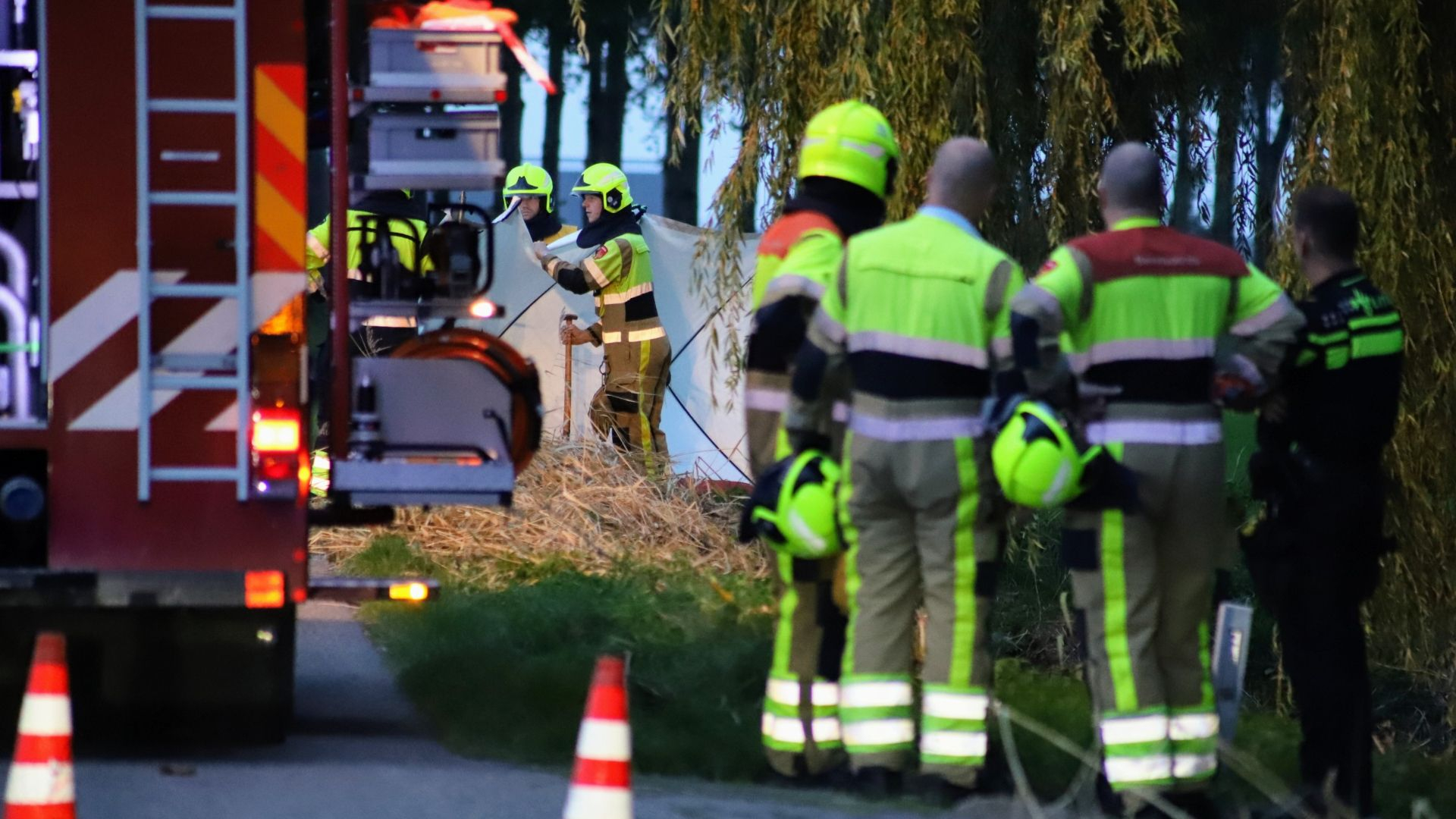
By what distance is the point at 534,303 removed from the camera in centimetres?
1329

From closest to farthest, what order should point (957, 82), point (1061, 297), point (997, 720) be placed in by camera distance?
point (1061, 297), point (997, 720), point (957, 82)

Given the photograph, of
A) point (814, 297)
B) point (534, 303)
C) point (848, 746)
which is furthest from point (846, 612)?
point (534, 303)

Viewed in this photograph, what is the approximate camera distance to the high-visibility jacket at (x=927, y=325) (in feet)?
18.7

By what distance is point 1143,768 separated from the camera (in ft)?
18.2

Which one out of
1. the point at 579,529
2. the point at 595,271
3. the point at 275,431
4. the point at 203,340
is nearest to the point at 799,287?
the point at 275,431

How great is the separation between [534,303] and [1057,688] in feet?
20.4

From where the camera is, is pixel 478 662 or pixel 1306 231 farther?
pixel 478 662

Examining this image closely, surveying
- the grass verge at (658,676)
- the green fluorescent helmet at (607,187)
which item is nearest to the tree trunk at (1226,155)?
the grass verge at (658,676)

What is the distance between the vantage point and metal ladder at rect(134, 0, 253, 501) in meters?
5.79

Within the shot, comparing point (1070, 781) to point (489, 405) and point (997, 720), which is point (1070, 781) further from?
point (489, 405)

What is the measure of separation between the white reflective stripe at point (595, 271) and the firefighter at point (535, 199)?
2.37 ft

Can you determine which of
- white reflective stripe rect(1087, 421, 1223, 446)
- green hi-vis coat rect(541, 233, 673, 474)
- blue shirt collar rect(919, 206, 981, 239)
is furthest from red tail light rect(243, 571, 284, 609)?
green hi-vis coat rect(541, 233, 673, 474)

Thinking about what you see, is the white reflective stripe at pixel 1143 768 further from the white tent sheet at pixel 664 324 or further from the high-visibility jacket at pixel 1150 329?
the white tent sheet at pixel 664 324

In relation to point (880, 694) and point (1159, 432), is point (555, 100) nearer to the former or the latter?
point (880, 694)
